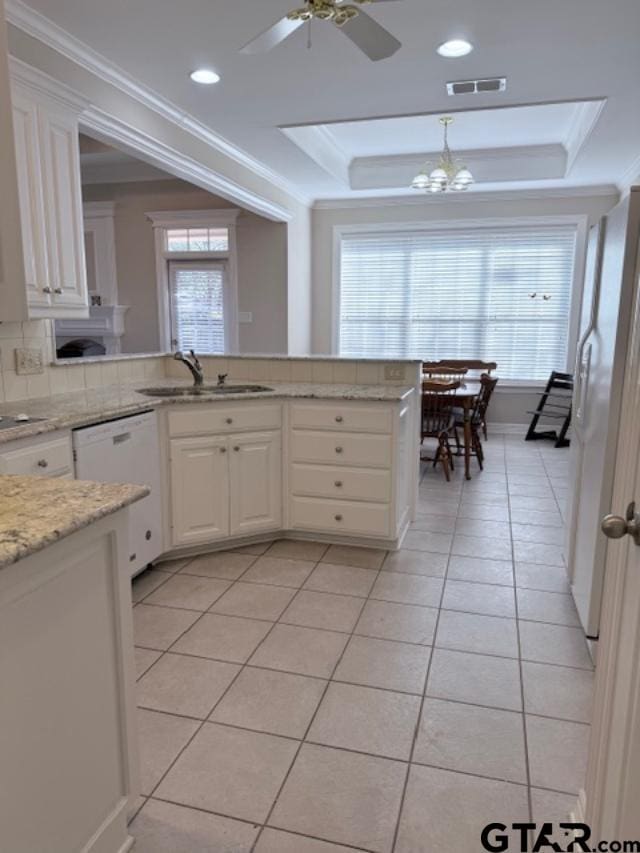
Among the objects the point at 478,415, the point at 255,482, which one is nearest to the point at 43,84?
the point at 255,482

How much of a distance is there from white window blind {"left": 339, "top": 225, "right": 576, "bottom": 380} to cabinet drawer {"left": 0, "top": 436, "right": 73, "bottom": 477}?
456 centimetres

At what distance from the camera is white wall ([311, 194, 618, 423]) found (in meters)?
6.23

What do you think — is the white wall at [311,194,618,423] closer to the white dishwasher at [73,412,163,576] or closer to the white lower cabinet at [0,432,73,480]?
the white dishwasher at [73,412,163,576]

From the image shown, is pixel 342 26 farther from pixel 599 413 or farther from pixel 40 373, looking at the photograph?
pixel 40 373

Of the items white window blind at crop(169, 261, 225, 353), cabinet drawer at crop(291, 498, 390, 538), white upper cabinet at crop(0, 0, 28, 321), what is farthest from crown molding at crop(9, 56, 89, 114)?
white window blind at crop(169, 261, 225, 353)

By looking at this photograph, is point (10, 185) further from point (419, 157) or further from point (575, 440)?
point (419, 157)

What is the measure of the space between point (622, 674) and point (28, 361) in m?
2.70

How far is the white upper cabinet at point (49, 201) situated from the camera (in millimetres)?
2387

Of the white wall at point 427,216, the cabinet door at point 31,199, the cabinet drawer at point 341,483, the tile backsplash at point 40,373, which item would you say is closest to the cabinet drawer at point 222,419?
the cabinet drawer at point 341,483

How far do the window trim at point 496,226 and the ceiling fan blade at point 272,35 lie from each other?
4.48 meters

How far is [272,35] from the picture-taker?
237cm

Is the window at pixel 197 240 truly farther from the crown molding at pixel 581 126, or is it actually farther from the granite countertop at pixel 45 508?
the granite countertop at pixel 45 508

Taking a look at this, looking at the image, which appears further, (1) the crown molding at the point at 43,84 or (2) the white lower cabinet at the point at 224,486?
(2) the white lower cabinet at the point at 224,486

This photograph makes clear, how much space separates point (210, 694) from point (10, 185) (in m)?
1.71
